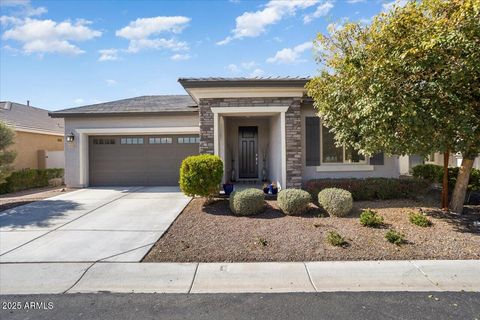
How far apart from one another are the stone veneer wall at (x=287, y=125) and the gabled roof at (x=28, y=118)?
36.3 ft

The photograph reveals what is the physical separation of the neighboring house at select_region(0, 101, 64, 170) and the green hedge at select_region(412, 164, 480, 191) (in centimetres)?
1743

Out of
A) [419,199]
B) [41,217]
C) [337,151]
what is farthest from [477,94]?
[41,217]

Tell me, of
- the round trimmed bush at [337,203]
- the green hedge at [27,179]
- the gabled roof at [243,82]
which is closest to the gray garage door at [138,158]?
the green hedge at [27,179]

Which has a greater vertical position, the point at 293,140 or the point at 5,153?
the point at 293,140

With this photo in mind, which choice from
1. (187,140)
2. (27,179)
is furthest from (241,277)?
(27,179)

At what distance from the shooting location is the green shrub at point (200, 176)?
24.6 ft

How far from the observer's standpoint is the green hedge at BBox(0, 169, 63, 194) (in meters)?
12.1

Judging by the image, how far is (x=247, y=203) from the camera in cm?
707

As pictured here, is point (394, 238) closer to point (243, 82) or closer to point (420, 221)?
point (420, 221)

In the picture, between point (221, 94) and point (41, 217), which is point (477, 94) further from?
point (41, 217)

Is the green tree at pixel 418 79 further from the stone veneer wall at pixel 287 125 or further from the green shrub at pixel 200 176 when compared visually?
the green shrub at pixel 200 176

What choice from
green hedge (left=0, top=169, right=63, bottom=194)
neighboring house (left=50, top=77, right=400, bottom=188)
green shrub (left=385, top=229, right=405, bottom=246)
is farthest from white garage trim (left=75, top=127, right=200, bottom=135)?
green shrub (left=385, top=229, right=405, bottom=246)

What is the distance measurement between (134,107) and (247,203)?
8.03 metres

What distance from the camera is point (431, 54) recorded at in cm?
493
